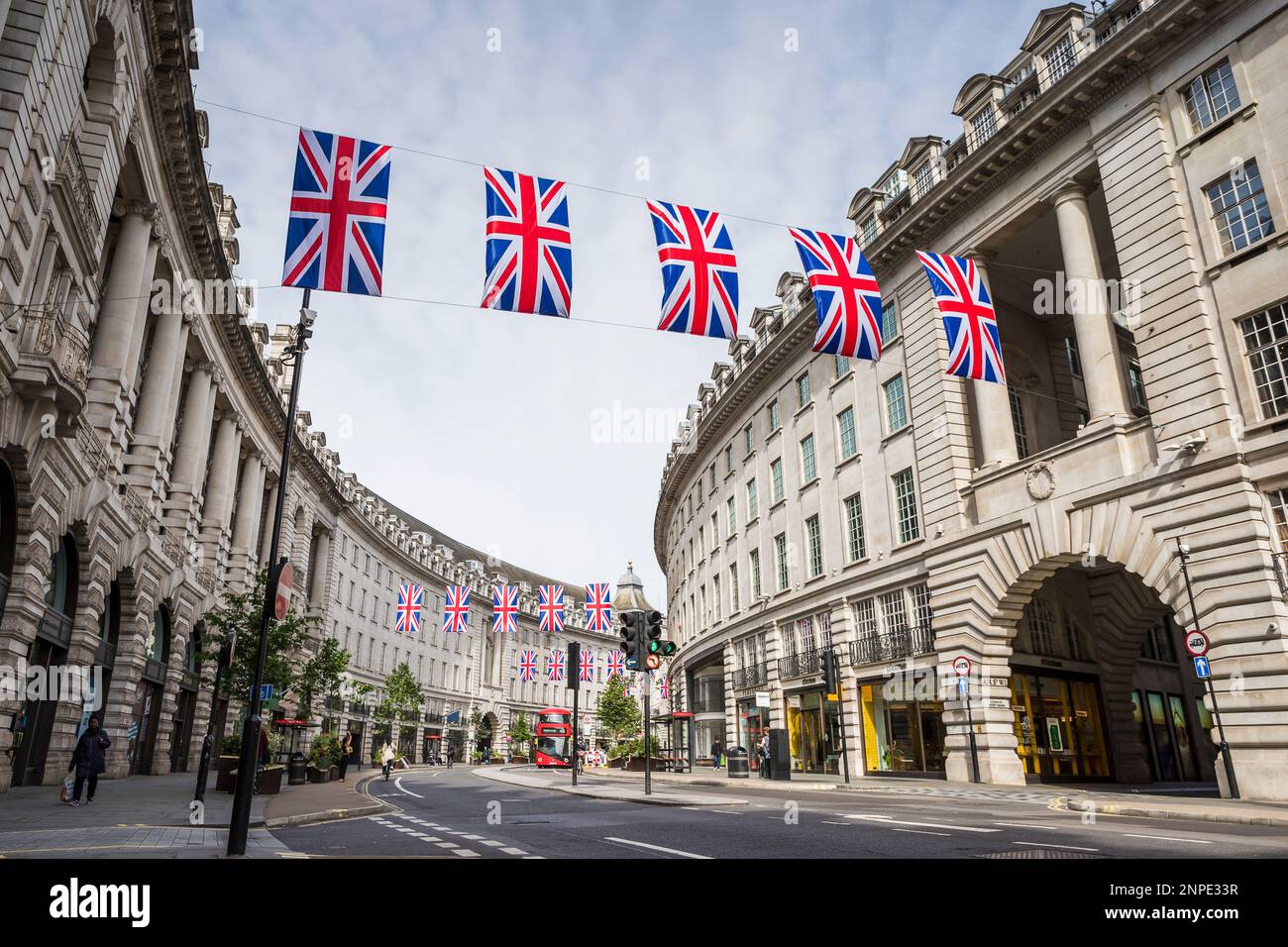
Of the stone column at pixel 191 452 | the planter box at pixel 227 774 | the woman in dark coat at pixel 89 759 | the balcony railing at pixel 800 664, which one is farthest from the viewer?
the balcony railing at pixel 800 664

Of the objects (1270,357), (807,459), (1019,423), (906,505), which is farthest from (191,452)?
(1270,357)

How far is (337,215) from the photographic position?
13320 mm

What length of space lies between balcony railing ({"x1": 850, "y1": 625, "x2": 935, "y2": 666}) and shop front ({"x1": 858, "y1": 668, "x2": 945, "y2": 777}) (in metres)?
0.70

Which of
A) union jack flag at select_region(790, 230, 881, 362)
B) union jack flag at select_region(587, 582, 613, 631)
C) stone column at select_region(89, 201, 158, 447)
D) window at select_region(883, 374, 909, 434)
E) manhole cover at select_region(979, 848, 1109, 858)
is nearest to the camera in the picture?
manhole cover at select_region(979, 848, 1109, 858)

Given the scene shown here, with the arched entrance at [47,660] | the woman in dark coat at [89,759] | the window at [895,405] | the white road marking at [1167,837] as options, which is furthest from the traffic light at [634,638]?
the window at [895,405]

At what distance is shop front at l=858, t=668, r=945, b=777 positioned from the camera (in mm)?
27234

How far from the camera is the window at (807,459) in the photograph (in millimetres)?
36031

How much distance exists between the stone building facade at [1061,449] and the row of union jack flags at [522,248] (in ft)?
30.0

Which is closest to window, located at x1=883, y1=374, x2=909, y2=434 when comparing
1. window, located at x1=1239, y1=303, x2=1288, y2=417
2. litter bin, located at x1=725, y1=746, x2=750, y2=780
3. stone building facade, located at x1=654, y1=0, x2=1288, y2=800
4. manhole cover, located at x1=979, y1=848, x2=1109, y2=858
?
stone building facade, located at x1=654, y1=0, x2=1288, y2=800

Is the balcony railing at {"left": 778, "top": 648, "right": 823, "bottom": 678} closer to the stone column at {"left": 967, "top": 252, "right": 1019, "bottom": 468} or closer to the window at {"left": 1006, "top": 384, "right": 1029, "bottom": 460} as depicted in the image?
the window at {"left": 1006, "top": 384, "right": 1029, "bottom": 460}

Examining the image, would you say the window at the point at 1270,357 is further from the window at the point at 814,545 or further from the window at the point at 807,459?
the window at the point at 807,459

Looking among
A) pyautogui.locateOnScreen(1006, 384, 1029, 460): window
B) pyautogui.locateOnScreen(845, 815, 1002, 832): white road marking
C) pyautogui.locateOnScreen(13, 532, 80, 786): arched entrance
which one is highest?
pyautogui.locateOnScreen(1006, 384, 1029, 460): window

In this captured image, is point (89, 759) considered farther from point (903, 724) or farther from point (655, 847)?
point (903, 724)

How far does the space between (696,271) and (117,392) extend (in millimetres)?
17870
